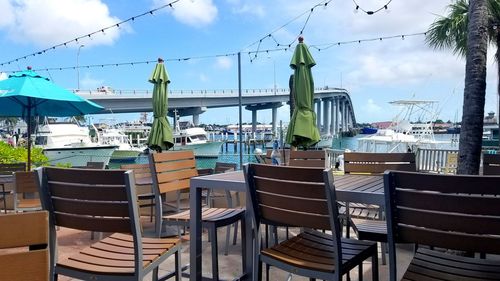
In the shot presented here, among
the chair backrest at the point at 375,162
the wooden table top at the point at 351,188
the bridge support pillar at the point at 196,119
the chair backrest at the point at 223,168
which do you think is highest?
the bridge support pillar at the point at 196,119

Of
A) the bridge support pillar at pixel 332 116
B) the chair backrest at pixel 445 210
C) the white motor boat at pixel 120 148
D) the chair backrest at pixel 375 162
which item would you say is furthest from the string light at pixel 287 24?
the bridge support pillar at pixel 332 116

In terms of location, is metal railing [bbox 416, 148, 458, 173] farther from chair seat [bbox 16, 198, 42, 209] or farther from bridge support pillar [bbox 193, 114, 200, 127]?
bridge support pillar [bbox 193, 114, 200, 127]

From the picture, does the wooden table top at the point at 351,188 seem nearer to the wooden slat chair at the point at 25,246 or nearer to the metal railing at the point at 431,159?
the wooden slat chair at the point at 25,246

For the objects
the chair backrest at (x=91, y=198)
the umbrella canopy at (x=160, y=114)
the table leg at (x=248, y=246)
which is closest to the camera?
the chair backrest at (x=91, y=198)

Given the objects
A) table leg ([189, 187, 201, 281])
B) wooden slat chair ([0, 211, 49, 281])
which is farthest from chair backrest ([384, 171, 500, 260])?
table leg ([189, 187, 201, 281])

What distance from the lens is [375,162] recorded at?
3408 millimetres

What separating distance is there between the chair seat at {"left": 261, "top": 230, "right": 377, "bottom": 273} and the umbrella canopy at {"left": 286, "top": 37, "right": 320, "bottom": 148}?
3165 millimetres

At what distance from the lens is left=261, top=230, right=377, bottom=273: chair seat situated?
181 cm

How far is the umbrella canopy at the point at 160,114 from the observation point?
671cm

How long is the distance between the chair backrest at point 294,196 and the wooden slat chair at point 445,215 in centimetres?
25

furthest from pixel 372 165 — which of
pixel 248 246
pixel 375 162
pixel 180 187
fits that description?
pixel 180 187

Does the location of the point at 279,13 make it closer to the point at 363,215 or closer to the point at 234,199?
the point at 234,199

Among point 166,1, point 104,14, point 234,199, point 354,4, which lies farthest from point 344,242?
point 104,14

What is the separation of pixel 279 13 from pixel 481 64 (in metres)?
6.30
